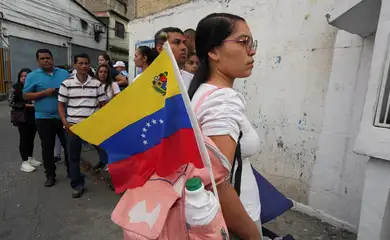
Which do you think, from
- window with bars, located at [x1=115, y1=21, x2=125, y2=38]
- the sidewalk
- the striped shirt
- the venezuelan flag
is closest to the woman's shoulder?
the venezuelan flag

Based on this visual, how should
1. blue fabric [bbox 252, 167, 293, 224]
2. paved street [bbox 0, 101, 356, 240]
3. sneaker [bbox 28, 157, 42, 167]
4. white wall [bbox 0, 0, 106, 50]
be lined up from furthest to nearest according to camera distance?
white wall [bbox 0, 0, 106, 50]
sneaker [bbox 28, 157, 42, 167]
paved street [bbox 0, 101, 356, 240]
blue fabric [bbox 252, 167, 293, 224]

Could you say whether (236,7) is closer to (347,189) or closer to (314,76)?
(314,76)

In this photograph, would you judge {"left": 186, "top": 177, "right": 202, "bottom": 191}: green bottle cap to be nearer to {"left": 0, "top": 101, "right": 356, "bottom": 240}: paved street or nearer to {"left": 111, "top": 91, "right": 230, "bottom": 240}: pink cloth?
{"left": 111, "top": 91, "right": 230, "bottom": 240}: pink cloth

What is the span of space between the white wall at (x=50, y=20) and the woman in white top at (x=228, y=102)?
1700 cm

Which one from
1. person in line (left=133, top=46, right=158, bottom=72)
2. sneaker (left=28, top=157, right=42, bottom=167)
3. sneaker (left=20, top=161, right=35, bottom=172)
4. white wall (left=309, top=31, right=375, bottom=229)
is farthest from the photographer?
sneaker (left=28, top=157, right=42, bottom=167)

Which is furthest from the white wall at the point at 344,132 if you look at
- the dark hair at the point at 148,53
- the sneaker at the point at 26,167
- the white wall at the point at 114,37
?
the white wall at the point at 114,37

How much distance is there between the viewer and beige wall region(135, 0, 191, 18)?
5.67 metres

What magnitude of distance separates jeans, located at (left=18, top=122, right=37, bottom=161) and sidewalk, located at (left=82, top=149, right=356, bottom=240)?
12.9 feet

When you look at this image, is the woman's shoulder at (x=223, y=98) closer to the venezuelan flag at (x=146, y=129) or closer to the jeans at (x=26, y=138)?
the venezuelan flag at (x=146, y=129)

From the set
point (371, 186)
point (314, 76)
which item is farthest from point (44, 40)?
point (371, 186)

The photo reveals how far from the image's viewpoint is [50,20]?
18.2 metres

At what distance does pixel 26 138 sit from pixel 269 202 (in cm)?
439

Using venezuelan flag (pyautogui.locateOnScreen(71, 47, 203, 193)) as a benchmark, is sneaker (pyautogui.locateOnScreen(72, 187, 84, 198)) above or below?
below

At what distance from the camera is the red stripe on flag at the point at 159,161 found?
3.33ft
